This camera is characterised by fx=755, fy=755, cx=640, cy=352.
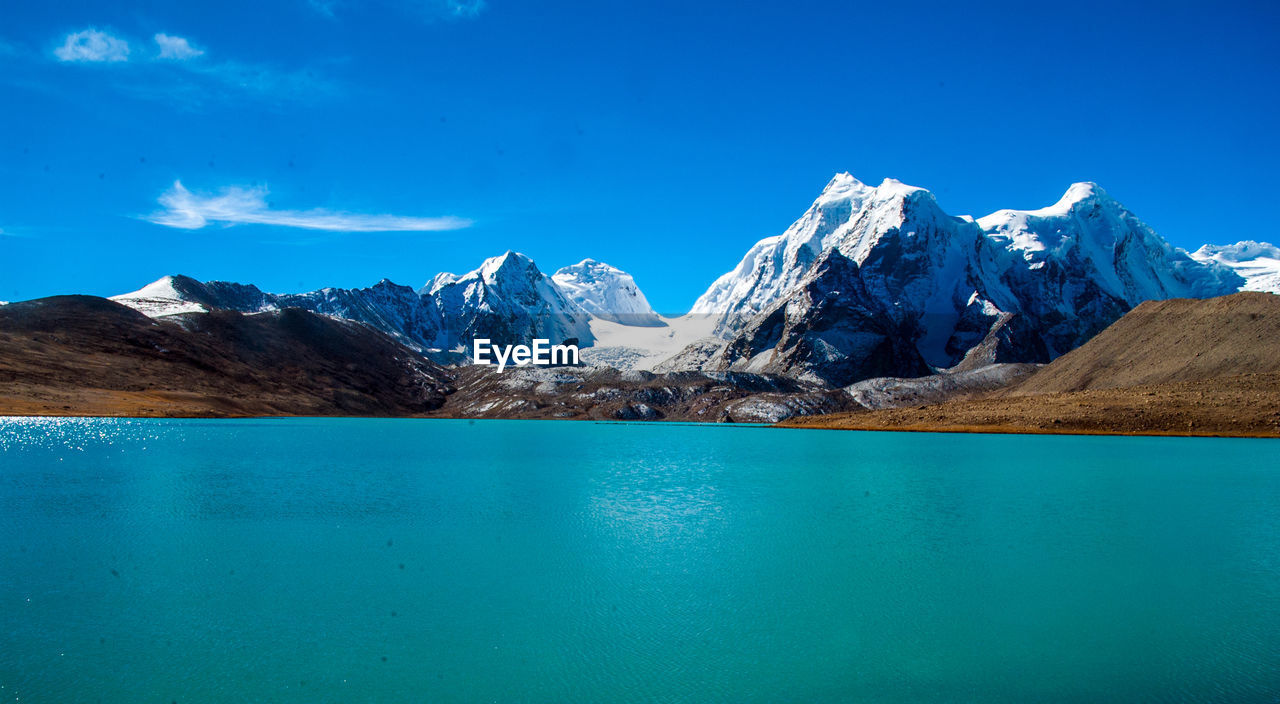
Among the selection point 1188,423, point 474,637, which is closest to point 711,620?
point 474,637

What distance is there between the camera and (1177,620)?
1886cm

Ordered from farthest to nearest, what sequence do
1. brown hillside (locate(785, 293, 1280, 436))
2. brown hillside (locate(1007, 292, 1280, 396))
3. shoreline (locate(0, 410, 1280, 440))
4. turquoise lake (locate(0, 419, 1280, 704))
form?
brown hillside (locate(1007, 292, 1280, 396)) → brown hillside (locate(785, 293, 1280, 436)) → shoreline (locate(0, 410, 1280, 440)) → turquoise lake (locate(0, 419, 1280, 704))

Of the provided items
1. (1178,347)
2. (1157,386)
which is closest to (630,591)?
(1157,386)

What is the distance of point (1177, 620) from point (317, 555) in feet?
82.3

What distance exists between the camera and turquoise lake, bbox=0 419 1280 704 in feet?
→ 49.0

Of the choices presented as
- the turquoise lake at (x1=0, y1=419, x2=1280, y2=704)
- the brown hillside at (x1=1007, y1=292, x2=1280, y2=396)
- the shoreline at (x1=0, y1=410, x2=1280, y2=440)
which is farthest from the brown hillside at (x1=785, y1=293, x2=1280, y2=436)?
the turquoise lake at (x1=0, y1=419, x2=1280, y2=704)

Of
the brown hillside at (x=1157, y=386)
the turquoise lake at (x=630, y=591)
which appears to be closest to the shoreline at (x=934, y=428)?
the brown hillside at (x=1157, y=386)

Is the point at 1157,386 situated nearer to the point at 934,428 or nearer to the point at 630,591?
the point at 934,428

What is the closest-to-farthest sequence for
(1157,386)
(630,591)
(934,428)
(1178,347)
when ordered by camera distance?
(630,591)
(1157,386)
(934,428)
(1178,347)

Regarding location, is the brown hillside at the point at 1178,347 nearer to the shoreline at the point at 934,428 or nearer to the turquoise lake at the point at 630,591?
the shoreline at the point at 934,428

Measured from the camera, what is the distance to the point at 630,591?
835 inches

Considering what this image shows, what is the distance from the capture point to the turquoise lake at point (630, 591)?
14.9 m

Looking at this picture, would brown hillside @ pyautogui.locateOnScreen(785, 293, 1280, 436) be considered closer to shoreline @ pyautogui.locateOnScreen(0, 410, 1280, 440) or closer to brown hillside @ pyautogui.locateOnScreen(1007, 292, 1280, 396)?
brown hillside @ pyautogui.locateOnScreen(1007, 292, 1280, 396)

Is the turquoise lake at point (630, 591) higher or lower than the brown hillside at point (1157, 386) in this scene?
lower
